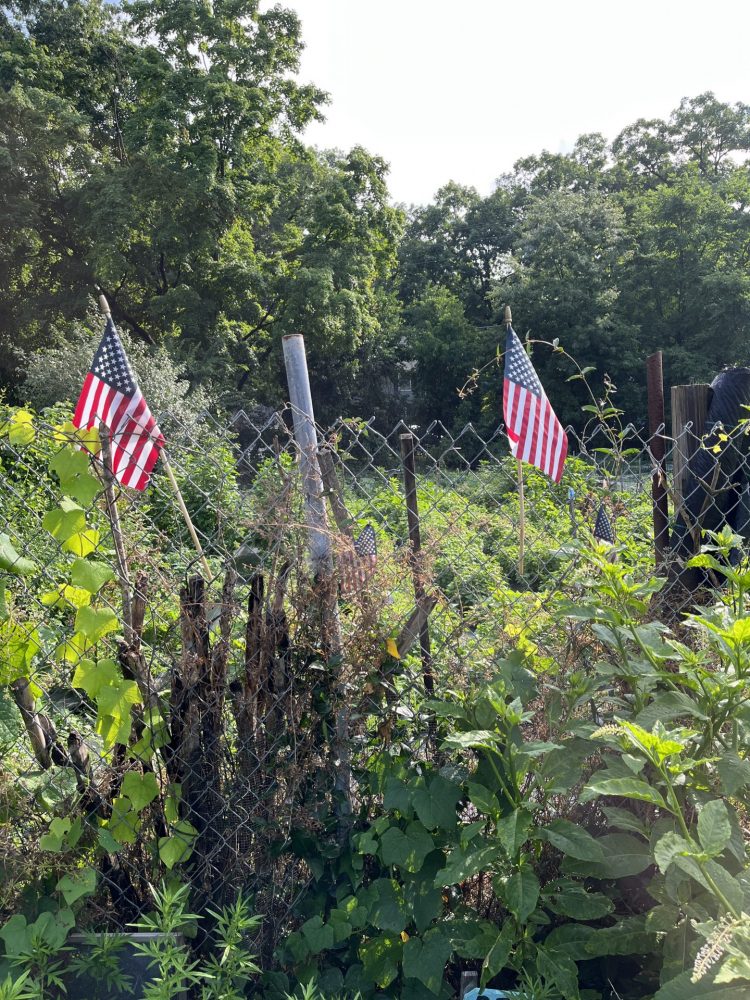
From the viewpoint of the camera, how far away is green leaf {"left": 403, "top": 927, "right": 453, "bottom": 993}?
5.36ft

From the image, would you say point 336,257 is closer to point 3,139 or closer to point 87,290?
point 87,290

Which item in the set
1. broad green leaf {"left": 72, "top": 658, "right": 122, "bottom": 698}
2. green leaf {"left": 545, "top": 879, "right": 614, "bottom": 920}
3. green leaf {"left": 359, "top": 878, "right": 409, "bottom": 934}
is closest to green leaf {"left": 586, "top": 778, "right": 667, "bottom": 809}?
green leaf {"left": 545, "top": 879, "right": 614, "bottom": 920}

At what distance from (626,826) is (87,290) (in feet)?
73.3

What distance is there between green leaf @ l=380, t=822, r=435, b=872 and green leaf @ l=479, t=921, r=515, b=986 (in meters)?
0.23

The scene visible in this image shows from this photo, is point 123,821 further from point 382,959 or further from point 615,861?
point 615,861

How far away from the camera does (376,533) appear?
2068 mm

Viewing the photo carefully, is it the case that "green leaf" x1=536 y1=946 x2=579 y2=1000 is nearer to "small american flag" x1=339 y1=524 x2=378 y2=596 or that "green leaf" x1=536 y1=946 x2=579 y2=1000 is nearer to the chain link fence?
the chain link fence

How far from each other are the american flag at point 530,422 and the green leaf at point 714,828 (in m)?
1.53

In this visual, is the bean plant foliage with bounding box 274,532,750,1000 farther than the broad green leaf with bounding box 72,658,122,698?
No

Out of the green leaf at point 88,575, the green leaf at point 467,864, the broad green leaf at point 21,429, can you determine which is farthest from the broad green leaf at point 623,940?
the broad green leaf at point 21,429

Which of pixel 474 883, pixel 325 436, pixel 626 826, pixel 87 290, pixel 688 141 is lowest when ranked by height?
pixel 474 883

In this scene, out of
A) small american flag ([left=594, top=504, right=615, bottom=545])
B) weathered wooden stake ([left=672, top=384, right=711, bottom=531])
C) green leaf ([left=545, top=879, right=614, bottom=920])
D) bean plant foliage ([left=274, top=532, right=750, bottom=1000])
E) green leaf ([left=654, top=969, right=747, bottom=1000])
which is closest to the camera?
green leaf ([left=654, top=969, right=747, bottom=1000])

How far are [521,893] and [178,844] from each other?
0.86 metres

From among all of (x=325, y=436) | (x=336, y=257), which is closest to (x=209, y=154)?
(x=336, y=257)
